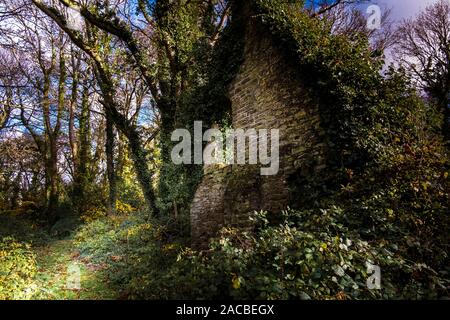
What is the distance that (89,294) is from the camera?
5.75 metres

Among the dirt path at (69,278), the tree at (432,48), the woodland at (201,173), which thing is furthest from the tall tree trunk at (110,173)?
the tree at (432,48)

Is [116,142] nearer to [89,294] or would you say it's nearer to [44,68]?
[44,68]

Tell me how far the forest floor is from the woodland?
0.20ft

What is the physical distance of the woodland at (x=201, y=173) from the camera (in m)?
3.22

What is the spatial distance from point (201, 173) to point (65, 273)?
4.47 meters

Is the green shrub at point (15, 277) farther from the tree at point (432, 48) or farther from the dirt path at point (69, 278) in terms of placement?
the tree at point (432, 48)

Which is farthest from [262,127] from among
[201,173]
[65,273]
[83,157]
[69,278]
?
[83,157]

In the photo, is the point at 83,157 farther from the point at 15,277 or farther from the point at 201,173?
the point at 15,277

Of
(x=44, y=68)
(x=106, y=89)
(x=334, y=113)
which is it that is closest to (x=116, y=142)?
(x=44, y=68)

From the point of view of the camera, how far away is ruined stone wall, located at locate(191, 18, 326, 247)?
596 centimetres

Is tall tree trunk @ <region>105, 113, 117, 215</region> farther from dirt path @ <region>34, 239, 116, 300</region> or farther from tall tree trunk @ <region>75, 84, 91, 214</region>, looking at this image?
dirt path @ <region>34, 239, 116, 300</region>

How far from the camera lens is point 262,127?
690 cm

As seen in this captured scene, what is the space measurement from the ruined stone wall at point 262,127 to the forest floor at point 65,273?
9.14 feet

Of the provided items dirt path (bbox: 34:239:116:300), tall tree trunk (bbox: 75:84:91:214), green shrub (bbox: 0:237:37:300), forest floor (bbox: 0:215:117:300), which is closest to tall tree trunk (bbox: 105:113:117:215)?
tall tree trunk (bbox: 75:84:91:214)
